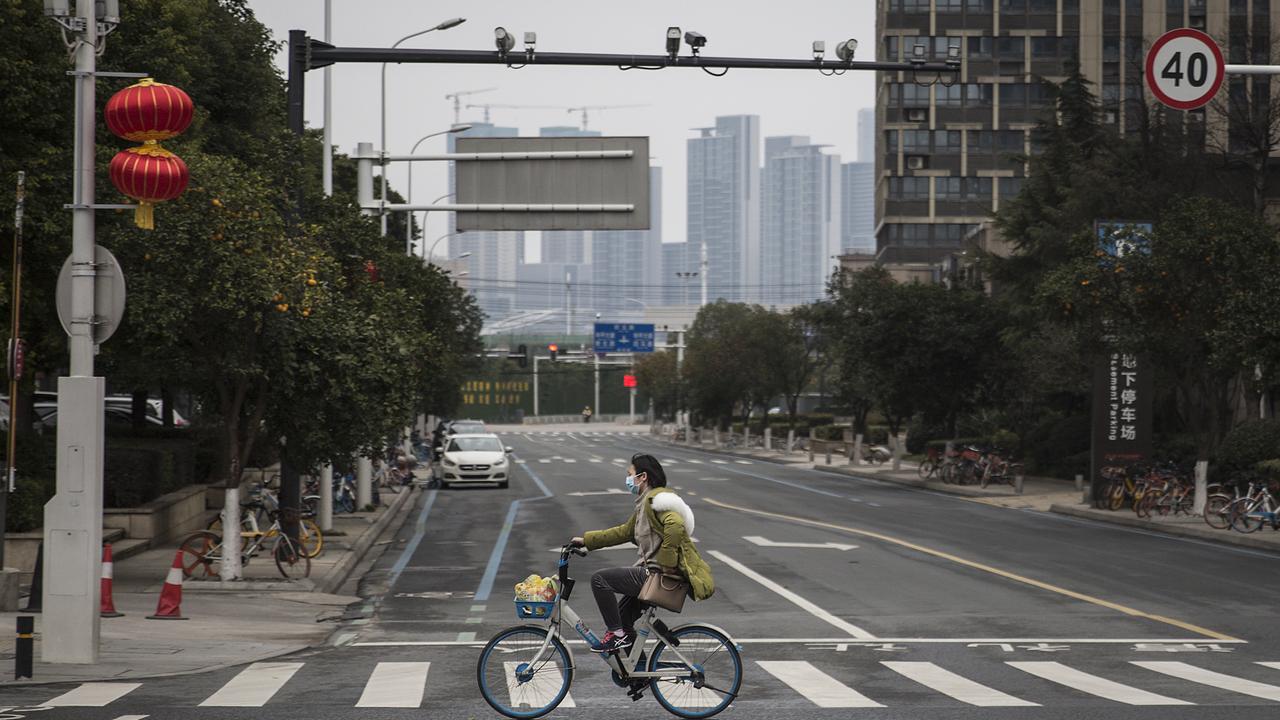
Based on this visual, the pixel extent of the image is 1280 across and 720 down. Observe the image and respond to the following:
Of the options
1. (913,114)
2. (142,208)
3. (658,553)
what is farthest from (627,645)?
(913,114)

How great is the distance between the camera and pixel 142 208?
1343cm

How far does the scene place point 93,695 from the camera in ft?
36.8

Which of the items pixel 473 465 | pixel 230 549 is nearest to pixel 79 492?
pixel 230 549

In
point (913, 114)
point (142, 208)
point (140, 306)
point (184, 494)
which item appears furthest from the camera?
point (913, 114)

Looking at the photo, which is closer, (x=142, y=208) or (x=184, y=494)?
(x=142, y=208)

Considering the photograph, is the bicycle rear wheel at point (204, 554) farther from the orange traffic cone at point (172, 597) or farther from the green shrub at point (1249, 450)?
the green shrub at point (1249, 450)

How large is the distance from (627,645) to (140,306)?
9.97m

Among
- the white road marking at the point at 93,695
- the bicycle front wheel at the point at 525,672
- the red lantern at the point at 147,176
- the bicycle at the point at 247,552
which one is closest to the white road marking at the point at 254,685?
the white road marking at the point at 93,695

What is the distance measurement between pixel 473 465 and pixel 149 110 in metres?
34.0

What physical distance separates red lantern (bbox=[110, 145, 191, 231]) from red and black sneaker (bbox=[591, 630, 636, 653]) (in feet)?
19.4

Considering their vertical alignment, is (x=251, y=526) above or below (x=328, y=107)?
below

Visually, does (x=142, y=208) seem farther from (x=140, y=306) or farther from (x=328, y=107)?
(x=328, y=107)

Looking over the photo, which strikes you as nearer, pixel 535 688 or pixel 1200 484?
pixel 535 688

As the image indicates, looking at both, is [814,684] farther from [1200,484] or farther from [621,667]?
[1200,484]
